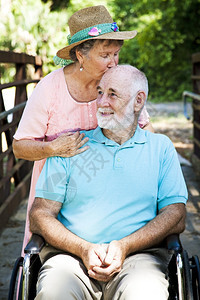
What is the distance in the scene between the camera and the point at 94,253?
212cm

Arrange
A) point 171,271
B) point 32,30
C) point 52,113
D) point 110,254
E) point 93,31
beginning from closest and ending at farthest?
point 110,254, point 171,271, point 93,31, point 52,113, point 32,30

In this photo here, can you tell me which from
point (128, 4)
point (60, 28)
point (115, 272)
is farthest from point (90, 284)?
point (128, 4)

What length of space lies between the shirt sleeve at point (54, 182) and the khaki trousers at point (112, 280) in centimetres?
28

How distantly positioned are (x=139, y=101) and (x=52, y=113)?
452 millimetres

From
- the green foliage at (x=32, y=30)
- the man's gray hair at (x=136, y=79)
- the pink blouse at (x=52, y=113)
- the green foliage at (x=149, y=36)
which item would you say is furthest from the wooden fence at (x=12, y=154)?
the green foliage at (x=149, y=36)

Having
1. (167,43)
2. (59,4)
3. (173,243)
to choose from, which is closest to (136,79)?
(173,243)

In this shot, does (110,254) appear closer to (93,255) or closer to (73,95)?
(93,255)

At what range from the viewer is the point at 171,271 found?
7.26 ft

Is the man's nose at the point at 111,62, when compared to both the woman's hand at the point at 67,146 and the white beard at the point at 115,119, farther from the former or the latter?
the woman's hand at the point at 67,146

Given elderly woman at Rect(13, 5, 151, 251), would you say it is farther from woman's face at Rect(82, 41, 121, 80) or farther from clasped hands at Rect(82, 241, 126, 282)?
clasped hands at Rect(82, 241, 126, 282)

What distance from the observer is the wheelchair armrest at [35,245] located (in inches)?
81.2

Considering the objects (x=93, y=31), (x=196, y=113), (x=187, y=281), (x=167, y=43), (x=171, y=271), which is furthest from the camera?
(x=167, y=43)

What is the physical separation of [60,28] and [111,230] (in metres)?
10.9

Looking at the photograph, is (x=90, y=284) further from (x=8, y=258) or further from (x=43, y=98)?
(x=8, y=258)
